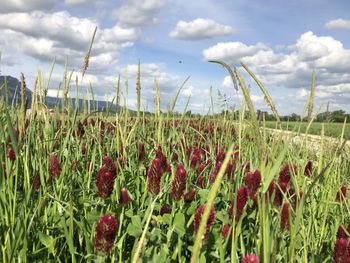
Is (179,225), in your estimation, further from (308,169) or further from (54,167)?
(308,169)

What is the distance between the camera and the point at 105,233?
148 centimetres

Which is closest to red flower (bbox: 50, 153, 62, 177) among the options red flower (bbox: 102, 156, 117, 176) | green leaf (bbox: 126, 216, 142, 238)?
red flower (bbox: 102, 156, 117, 176)

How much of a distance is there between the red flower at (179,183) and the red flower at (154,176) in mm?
74

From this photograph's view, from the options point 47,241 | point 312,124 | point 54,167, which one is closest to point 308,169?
point 54,167

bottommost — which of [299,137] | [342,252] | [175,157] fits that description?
[342,252]

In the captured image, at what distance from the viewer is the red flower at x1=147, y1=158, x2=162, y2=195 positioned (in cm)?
191

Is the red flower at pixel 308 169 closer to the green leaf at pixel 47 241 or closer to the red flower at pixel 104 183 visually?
the red flower at pixel 104 183

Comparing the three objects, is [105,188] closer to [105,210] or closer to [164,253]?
[105,210]

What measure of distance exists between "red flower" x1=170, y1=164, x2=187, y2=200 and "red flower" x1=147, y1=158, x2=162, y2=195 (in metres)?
0.07

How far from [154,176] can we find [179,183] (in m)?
0.12

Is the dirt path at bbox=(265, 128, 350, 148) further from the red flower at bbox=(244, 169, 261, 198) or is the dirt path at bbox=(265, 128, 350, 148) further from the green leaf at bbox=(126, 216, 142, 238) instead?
the green leaf at bbox=(126, 216, 142, 238)

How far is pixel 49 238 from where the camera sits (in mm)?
1813

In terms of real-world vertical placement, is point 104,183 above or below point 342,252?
above

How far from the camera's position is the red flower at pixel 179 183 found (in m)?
1.89
